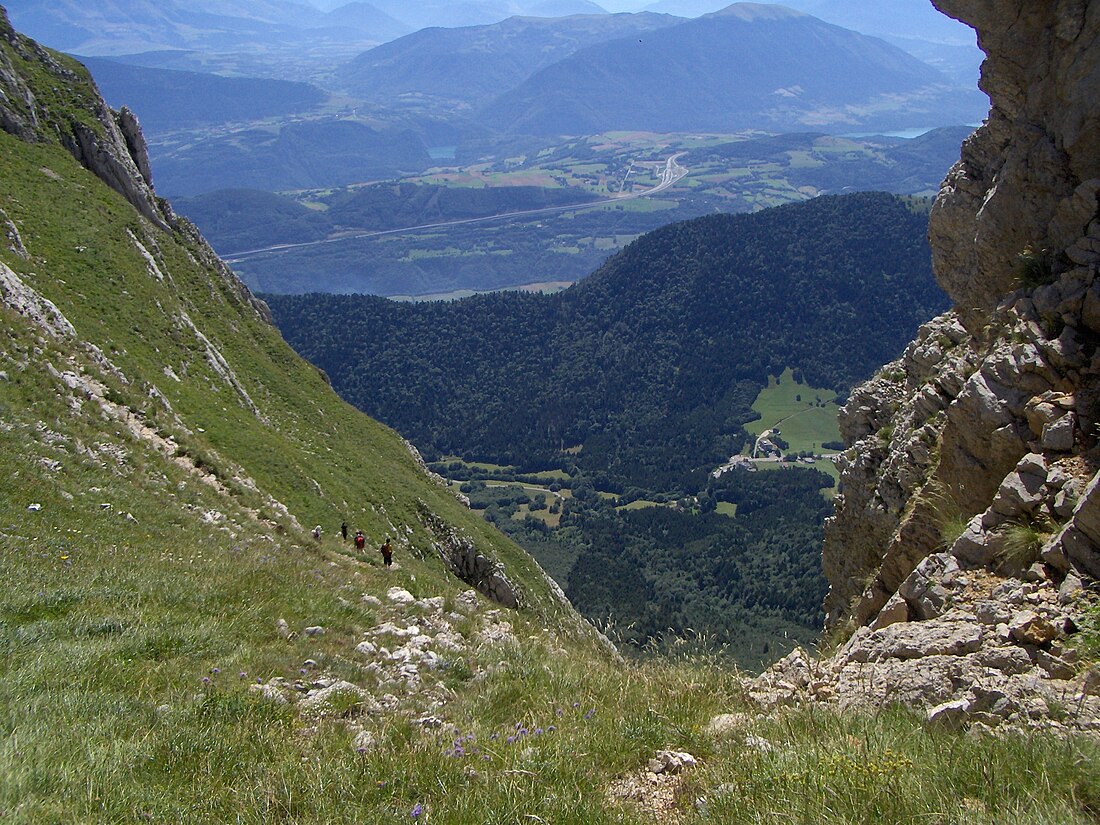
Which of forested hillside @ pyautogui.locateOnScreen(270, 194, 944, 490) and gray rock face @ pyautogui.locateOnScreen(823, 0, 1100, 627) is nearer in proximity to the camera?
gray rock face @ pyautogui.locateOnScreen(823, 0, 1100, 627)

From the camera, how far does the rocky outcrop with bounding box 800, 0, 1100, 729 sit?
22.9ft

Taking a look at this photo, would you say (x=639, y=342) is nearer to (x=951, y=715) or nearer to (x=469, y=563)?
(x=469, y=563)

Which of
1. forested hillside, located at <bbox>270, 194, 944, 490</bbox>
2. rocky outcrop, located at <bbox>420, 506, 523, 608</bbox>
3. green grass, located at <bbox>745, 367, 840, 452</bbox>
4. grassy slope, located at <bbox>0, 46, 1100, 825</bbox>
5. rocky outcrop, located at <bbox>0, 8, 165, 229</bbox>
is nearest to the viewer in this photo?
grassy slope, located at <bbox>0, 46, 1100, 825</bbox>

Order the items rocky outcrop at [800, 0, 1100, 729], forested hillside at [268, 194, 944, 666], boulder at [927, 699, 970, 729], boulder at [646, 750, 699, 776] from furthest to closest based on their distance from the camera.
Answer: forested hillside at [268, 194, 944, 666] < rocky outcrop at [800, 0, 1100, 729] < boulder at [646, 750, 699, 776] < boulder at [927, 699, 970, 729]

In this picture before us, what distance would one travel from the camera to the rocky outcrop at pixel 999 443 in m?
6.99

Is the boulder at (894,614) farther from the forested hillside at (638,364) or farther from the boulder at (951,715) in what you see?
the forested hillside at (638,364)

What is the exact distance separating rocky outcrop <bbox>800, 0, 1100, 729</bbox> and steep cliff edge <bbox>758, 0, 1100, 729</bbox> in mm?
24

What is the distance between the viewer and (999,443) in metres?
10.2

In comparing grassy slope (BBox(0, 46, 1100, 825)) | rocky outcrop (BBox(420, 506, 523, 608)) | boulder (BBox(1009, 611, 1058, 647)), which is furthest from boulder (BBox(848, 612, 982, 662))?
rocky outcrop (BBox(420, 506, 523, 608))

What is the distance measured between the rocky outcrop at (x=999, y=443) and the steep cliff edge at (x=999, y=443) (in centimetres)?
2

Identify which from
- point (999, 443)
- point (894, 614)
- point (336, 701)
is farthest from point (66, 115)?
point (894, 614)

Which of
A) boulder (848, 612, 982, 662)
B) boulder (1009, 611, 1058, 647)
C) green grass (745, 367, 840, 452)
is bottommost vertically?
green grass (745, 367, 840, 452)

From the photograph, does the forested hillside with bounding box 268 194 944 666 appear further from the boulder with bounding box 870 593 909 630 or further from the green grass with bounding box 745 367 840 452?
the boulder with bounding box 870 593 909 630

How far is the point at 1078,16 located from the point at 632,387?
164 metres
